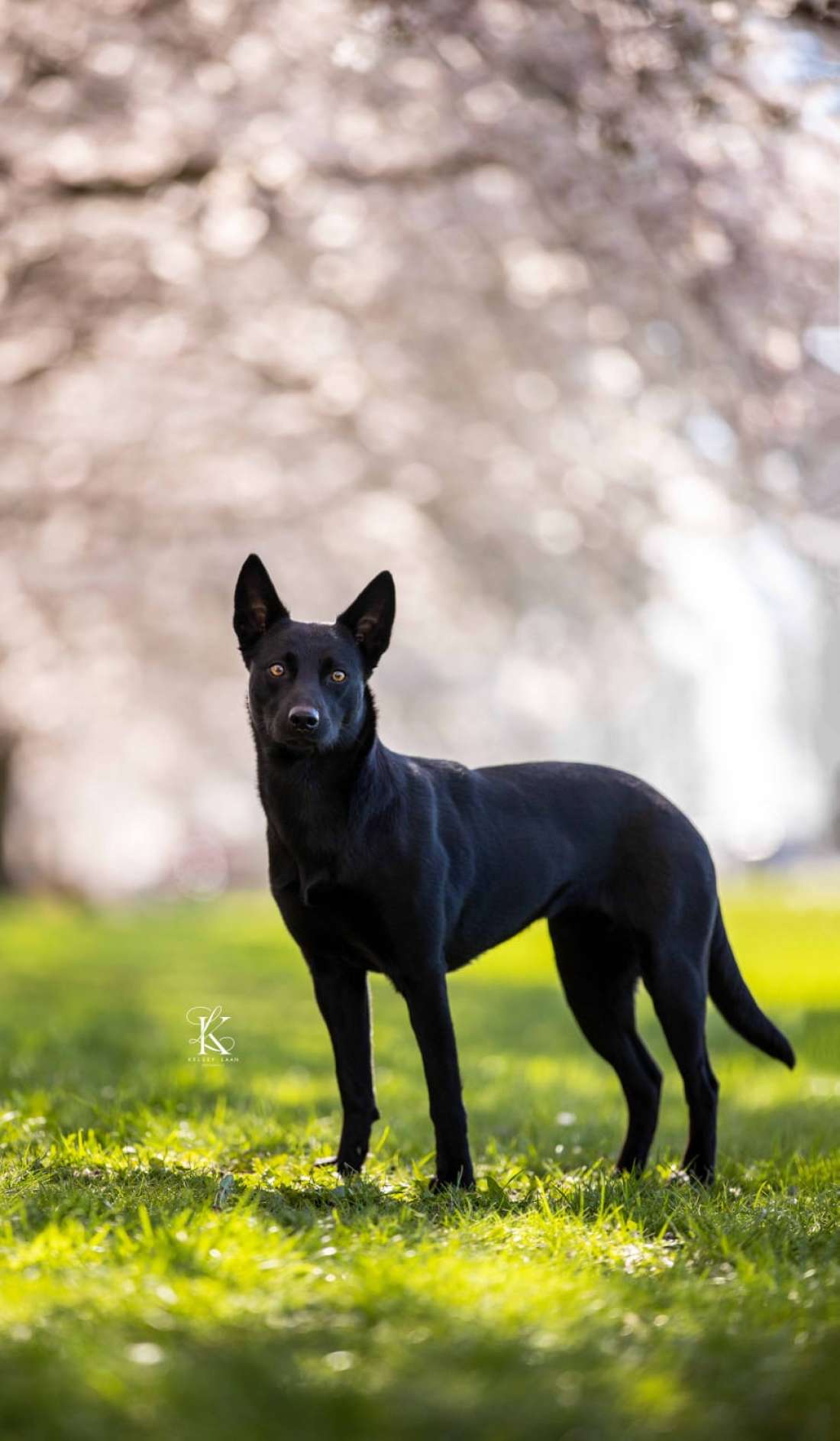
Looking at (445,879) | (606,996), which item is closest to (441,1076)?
(445,879)

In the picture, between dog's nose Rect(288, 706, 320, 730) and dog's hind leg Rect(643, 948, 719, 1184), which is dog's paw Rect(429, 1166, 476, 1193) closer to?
dog's hind leg Rect(643, 948, 719, 1184)

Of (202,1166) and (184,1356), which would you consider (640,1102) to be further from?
(184,1356)

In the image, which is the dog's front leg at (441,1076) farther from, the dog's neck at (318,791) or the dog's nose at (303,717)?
the dog's nose at (303,717)

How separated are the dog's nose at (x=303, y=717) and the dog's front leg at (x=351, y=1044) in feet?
2.63

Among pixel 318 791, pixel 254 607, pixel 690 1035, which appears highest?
pixel 254 607

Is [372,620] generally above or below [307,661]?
above

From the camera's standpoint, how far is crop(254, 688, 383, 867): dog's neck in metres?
3.89

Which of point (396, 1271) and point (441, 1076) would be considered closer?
point (396, 1271)

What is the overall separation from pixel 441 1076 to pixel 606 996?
1015 mm

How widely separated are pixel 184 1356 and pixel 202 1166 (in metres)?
1.79

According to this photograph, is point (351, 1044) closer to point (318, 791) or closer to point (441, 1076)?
point (441, 1076)

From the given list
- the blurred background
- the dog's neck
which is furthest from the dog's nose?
the blurred background

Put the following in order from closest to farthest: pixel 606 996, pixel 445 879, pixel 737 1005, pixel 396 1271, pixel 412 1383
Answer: pixel 412 1383
pixel 396 1271
pixel 445 879
pixel 737 1005
pixel 606 996

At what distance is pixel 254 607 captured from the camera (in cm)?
416
